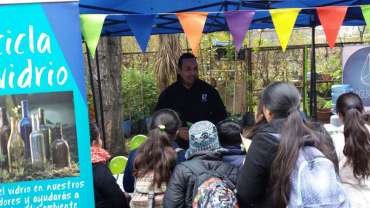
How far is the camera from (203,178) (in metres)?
2.13

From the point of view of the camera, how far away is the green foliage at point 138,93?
945cm

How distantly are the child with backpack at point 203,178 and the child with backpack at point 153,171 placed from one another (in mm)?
164

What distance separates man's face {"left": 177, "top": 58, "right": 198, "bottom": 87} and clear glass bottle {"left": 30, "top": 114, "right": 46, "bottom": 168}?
2.26 meters

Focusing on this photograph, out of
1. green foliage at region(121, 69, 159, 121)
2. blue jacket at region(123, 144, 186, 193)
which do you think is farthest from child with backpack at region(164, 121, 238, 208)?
green foliage at region(121, 69, 159, 121)

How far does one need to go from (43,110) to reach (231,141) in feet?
3.23

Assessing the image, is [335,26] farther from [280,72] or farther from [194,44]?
[280,72]

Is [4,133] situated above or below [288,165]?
above

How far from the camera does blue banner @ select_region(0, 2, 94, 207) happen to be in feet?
7.29

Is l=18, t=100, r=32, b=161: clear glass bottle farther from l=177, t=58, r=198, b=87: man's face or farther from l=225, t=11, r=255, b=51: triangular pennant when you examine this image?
l=177, t=58, r=198, b=87: man's face

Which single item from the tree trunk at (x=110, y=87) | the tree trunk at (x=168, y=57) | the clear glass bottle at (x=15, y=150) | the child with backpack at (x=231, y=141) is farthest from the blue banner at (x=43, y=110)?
the tree trunk at (x=168, y=57)

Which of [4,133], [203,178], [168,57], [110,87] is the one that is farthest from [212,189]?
[168,57]

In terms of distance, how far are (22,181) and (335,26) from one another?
2343 mm

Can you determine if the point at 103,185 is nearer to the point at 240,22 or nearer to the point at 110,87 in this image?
the point at 240,22

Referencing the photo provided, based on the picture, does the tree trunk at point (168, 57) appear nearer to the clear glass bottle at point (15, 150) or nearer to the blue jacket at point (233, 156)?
the blue jacket at point (233, 156)
